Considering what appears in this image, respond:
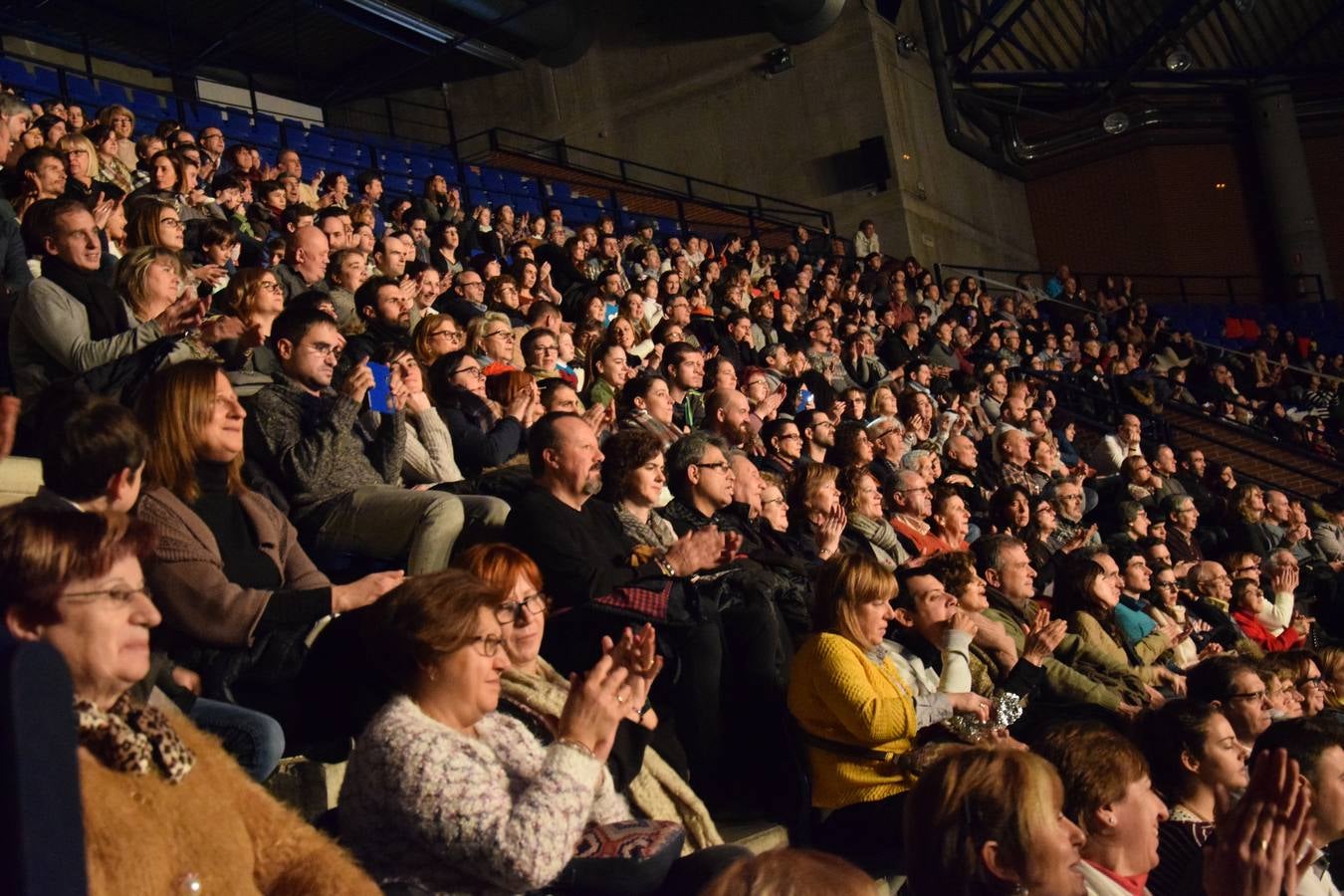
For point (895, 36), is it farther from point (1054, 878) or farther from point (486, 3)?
point (1054, 878)

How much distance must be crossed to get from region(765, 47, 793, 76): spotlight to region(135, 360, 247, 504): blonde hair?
15.2m

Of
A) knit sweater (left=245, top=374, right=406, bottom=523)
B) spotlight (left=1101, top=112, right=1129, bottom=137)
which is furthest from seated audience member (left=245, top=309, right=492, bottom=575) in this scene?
spotlight (left=1101, top=112, right=1129, bottom=137)

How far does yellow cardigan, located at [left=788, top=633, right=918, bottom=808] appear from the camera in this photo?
333 centimetres

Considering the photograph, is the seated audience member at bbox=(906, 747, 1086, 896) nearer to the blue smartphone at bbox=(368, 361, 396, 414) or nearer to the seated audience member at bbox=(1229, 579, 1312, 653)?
the blue smartphone at bbox=(368, 361, 396, 414)

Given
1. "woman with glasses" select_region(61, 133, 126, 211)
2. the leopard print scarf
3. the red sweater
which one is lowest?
the red sweater

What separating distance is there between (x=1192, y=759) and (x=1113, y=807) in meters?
0.82

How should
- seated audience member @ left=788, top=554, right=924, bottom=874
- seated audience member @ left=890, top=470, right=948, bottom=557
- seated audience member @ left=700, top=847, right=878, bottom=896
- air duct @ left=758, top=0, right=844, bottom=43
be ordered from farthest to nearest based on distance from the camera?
air duct @ left=758, top=0, right=844, bottom=43
seated audience member @ left=890, top=470, right=948, bottom=557
seated audience member @ left=788, top=554, right=924, bottom=874
seated audience member @ left=700, top=847, right=878, bottom=896

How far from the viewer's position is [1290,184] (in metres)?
19.0

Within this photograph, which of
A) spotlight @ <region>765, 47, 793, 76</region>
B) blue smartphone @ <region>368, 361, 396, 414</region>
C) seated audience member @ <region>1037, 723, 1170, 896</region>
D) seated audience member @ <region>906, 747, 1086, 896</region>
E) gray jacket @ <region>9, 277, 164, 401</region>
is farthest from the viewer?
spotlight @ <region>765, 47, 793, 76</region>

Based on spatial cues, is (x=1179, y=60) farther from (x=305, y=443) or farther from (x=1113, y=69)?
(x=305, y=443)

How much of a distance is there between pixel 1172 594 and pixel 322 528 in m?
4.25

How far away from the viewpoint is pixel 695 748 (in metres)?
3.38

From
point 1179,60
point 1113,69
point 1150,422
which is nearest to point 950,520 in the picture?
point 1150,422

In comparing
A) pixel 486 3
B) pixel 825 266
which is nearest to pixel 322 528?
pixel 825 266
